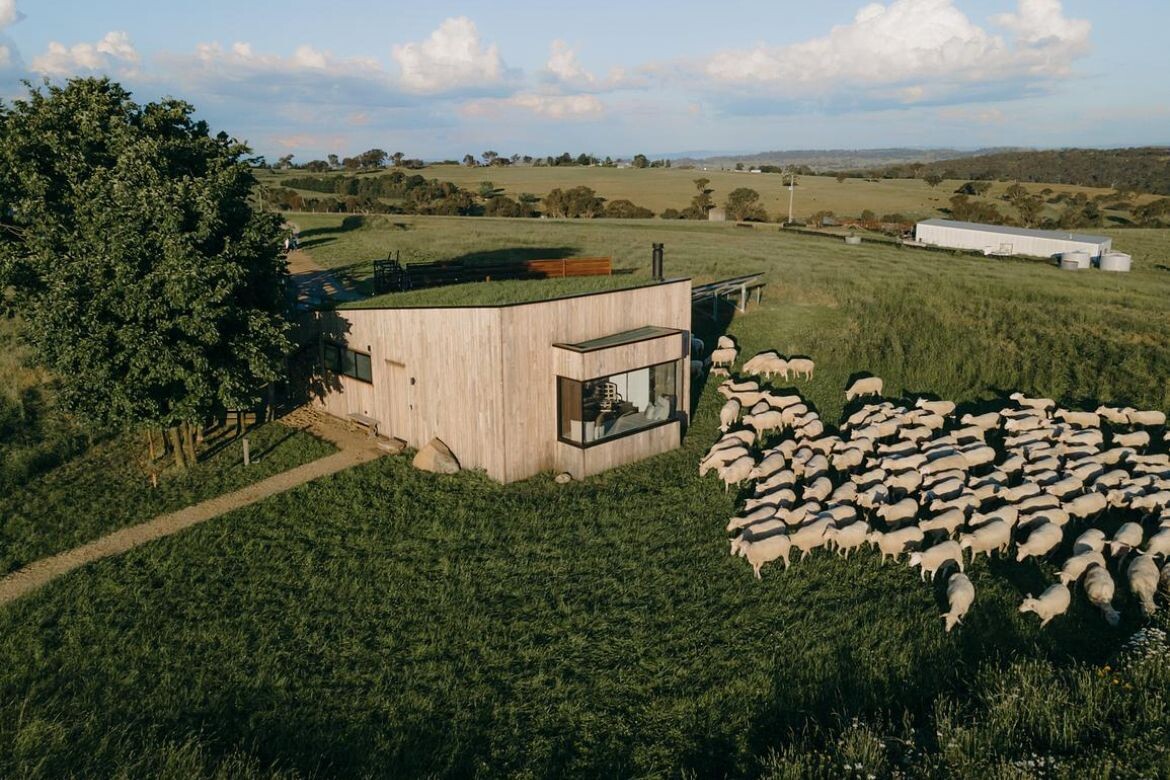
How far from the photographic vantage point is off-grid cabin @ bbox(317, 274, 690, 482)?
59.8 feet

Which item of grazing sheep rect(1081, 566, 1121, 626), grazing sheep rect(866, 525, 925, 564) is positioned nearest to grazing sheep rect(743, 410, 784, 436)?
grazing sheep rect(866, 525, 925, 564)

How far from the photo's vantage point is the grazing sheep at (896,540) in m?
14.6

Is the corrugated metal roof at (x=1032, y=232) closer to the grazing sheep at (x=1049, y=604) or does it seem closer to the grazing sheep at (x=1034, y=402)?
the grazing sheep at (x=1034, y=402)

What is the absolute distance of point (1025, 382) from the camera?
26391 mm

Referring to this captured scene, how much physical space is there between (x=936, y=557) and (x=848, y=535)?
1.69 meters

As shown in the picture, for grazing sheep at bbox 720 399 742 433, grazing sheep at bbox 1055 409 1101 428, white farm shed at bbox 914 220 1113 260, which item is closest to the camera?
grazing sheep at bbox 1055 409 1101 428

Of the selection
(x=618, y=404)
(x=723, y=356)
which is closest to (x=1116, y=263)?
(x=723, y=356)

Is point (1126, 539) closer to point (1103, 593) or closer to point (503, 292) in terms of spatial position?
point (1103, 593)

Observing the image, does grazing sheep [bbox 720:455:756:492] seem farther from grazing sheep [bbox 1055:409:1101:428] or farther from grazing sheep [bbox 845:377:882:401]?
grazing sheep [bbox 1055:409:1101:428]

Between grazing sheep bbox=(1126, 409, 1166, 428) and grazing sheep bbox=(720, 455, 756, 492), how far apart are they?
1325 centimetres

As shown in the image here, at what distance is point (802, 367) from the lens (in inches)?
1086

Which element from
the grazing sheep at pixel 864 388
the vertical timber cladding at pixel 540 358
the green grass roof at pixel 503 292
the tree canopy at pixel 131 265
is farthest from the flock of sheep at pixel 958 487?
the tree canopy at pixel 131 265

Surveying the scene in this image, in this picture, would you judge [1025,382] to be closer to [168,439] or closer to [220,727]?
[220,727]

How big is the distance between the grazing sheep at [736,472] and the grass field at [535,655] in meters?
0.29
